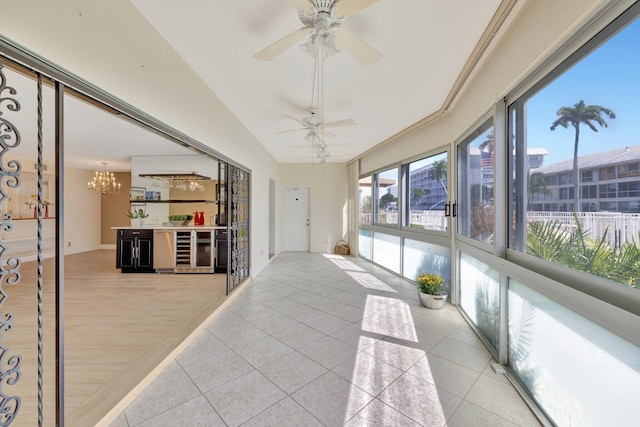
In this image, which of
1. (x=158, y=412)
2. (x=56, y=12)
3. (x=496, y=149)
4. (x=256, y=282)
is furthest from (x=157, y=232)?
(x=496, y=149)

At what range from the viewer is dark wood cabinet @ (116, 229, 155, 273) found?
5176 millimetres

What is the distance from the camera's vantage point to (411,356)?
2.28 m

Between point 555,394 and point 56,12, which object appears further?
point 555,394

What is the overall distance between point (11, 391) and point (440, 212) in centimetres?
478

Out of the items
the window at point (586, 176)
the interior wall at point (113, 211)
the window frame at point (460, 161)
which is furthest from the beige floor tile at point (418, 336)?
the interior wall at point (113, 211)

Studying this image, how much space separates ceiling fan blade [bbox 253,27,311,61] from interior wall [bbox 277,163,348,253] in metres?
5.77

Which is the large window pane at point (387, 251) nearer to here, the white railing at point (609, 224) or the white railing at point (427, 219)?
the white railing at point (427, 219)

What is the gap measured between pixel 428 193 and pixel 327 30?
10.4 feet

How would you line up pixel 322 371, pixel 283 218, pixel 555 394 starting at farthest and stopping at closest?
1. pixel 283 218
2. pixel 322 371
3. pixel 555 394

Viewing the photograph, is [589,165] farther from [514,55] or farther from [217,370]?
[217,370]

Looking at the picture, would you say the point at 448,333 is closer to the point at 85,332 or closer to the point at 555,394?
the point at 555,394

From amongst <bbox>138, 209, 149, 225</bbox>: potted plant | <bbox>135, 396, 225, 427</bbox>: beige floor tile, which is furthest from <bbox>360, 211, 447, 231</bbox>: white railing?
<bbox>138, 209, 149, 225</bbox>: potted plant

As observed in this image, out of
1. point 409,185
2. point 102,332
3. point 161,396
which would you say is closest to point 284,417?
point 161,396

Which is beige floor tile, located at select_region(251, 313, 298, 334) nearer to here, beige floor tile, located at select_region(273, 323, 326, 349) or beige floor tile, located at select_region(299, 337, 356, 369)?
beige floor tile, located at select_region(273, 323, 326, 349)
